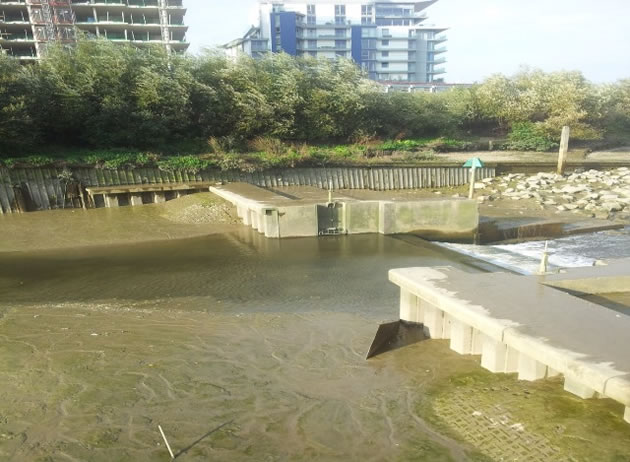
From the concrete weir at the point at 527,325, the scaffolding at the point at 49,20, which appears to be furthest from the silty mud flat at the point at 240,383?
the scaffolding at the point at 49,20

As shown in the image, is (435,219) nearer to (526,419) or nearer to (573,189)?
(573,189)

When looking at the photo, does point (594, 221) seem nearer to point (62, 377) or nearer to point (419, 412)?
point (419, 412)

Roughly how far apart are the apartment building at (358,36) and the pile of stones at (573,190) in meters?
67.3

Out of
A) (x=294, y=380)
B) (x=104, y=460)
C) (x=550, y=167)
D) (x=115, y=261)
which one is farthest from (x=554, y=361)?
(x=550, y=167)

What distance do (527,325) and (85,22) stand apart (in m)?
66.5

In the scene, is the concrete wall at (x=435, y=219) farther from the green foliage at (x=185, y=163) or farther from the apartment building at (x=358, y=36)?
the apartment building at (x=358, y=36)

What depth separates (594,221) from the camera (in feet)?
55.2

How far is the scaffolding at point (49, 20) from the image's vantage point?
53156 millimetres

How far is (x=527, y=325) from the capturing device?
484 cm

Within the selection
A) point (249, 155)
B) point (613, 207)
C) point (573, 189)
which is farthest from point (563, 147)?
point (249, 155)

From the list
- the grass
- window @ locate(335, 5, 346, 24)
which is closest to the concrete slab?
the grass

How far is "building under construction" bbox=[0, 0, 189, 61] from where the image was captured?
175 ft

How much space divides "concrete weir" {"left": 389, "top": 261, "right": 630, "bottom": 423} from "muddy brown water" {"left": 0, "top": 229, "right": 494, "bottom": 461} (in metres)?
0.46

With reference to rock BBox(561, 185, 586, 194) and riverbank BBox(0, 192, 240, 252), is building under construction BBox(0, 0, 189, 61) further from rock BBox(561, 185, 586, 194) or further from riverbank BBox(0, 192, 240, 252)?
rock BBox(561, 185, 586, 194)
